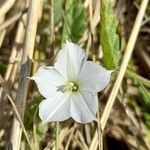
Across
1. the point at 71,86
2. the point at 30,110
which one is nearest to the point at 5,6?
the point at 30,110

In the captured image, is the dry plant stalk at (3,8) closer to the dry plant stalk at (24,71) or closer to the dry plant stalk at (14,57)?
the dry plant stalk at (14,57)

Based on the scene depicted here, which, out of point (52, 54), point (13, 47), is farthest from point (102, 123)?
point (13, 47)

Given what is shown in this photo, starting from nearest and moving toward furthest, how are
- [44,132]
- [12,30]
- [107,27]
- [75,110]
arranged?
[75,110], [107,27], [44,132], [12,30]

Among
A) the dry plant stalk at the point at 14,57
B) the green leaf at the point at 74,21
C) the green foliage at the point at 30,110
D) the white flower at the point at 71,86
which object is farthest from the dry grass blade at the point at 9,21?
the white flower at the point at 71,86

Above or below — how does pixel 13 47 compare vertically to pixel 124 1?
below

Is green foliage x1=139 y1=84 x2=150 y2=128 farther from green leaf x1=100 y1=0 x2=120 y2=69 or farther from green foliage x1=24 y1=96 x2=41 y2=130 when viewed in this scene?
green foliage x1=24 y1=96 x2=41 y2=130

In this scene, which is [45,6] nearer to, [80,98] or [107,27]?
[107,27]

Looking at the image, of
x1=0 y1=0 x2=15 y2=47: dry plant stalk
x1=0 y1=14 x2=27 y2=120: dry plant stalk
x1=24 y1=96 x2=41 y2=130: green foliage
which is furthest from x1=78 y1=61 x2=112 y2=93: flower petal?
x1=0 y1=0 x2=15 y2=47: dry plant stalk
